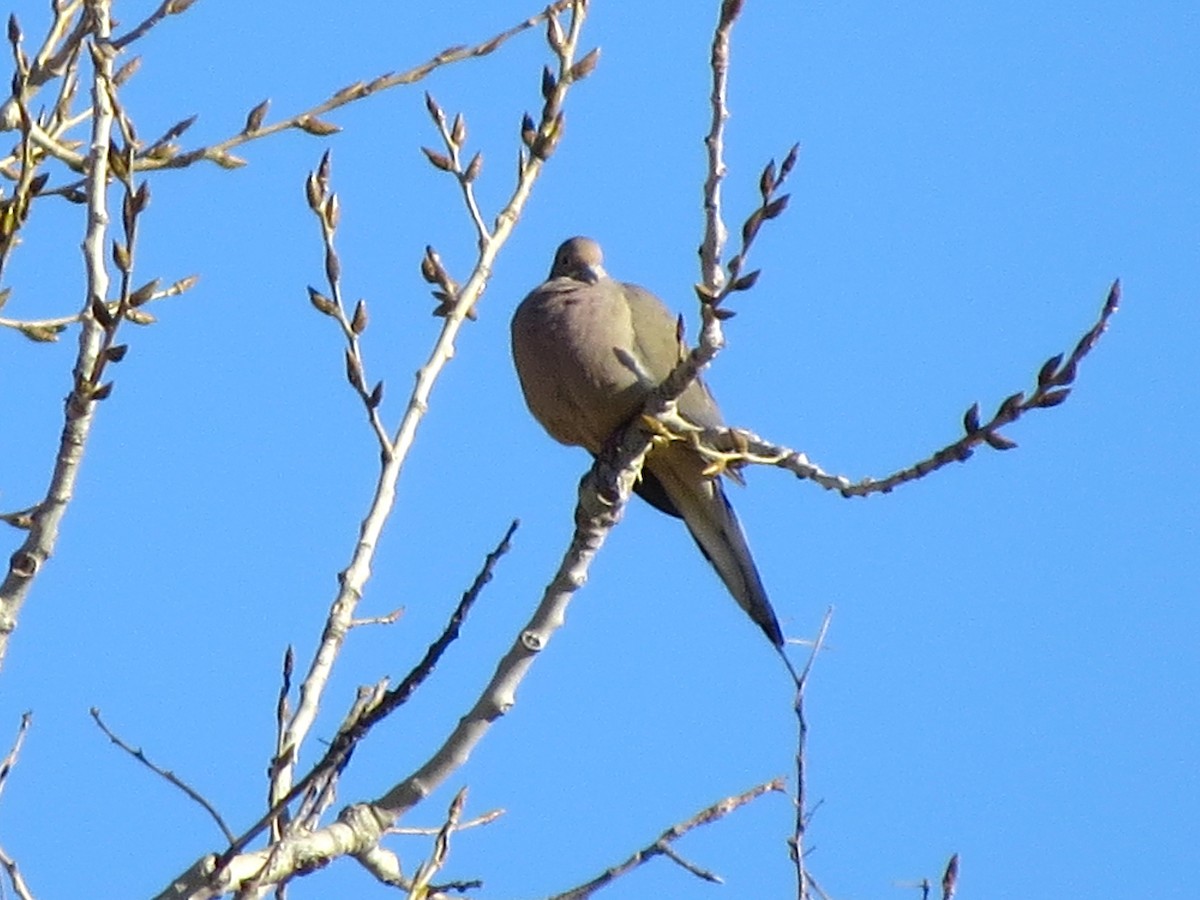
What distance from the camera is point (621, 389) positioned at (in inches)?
199

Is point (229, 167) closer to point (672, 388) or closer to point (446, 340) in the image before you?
point (446, 340)

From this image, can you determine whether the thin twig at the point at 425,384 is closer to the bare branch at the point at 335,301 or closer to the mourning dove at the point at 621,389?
the bare branch at the point at 335,301

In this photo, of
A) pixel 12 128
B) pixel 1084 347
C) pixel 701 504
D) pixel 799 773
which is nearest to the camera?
pixel 1084 347

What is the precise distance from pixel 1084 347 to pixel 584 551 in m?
1.20

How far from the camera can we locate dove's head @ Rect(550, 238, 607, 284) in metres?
5.64

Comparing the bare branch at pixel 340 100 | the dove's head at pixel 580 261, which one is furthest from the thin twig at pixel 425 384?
the dove's head at pixel 580 261

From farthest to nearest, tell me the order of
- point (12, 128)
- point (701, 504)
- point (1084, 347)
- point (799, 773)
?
point (701, 504) → point (799, 773) → point (12, 128) → point (1084, 347)

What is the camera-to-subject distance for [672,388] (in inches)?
139

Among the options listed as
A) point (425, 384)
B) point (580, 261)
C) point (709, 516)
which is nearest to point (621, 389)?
point (709, 516)

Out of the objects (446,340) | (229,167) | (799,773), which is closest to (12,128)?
(229,167)

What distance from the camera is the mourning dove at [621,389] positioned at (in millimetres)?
5055

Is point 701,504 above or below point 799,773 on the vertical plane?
above

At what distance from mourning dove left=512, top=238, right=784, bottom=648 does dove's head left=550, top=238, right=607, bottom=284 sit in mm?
67

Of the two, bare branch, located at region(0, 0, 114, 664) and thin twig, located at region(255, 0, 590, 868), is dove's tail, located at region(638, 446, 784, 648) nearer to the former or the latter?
thin twig, located at region(255, 0, 590, 868)
